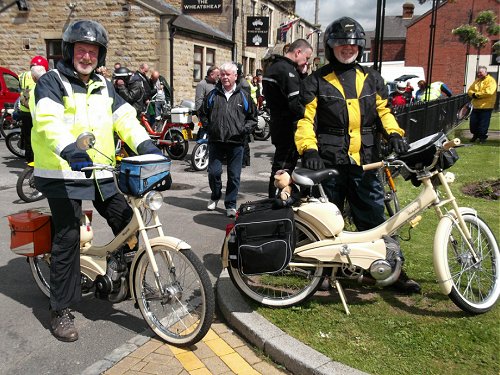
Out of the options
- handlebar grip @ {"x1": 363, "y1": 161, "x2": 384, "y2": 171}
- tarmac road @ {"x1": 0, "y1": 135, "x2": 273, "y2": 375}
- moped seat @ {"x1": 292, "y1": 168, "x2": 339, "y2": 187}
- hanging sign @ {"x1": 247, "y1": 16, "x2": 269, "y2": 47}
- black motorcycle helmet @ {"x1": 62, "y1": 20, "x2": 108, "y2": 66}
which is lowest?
tarmac road @ {"x1": 0, "y1": 135, "x2": 273, "y2": 375}

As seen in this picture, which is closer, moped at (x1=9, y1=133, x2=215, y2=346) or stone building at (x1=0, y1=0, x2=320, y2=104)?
moped at (x1=9, y1=133, x2=215, y2=346)

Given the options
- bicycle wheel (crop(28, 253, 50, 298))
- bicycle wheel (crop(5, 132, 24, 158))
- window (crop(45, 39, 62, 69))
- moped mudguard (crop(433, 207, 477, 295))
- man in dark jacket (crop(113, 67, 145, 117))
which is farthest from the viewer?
window (crop(45, 39, 62, 69))

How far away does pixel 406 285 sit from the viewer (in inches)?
160

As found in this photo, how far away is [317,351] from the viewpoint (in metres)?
3.18

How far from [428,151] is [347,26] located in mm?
1081

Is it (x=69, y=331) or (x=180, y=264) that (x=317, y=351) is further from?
(x=69, y=331)

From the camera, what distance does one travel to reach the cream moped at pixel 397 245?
3545mm

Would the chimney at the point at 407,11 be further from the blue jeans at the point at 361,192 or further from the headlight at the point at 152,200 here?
the headlight at the point at 152,200

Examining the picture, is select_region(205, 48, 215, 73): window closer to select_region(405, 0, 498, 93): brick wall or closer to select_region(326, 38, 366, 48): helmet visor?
select_region(326, 38, 366, 48): helmet visor

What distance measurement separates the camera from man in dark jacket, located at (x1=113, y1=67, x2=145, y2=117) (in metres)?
11.4

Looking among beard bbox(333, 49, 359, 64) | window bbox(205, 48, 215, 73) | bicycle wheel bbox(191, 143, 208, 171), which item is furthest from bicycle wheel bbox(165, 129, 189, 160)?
window bbox(205, 48, 215, 73)

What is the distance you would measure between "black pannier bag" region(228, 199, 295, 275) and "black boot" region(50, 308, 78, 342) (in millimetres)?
1244

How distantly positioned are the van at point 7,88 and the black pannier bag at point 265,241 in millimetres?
14896


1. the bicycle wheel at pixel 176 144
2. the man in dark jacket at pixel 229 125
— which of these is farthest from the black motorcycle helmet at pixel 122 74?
the man in dark jacket at pixel 229 125
